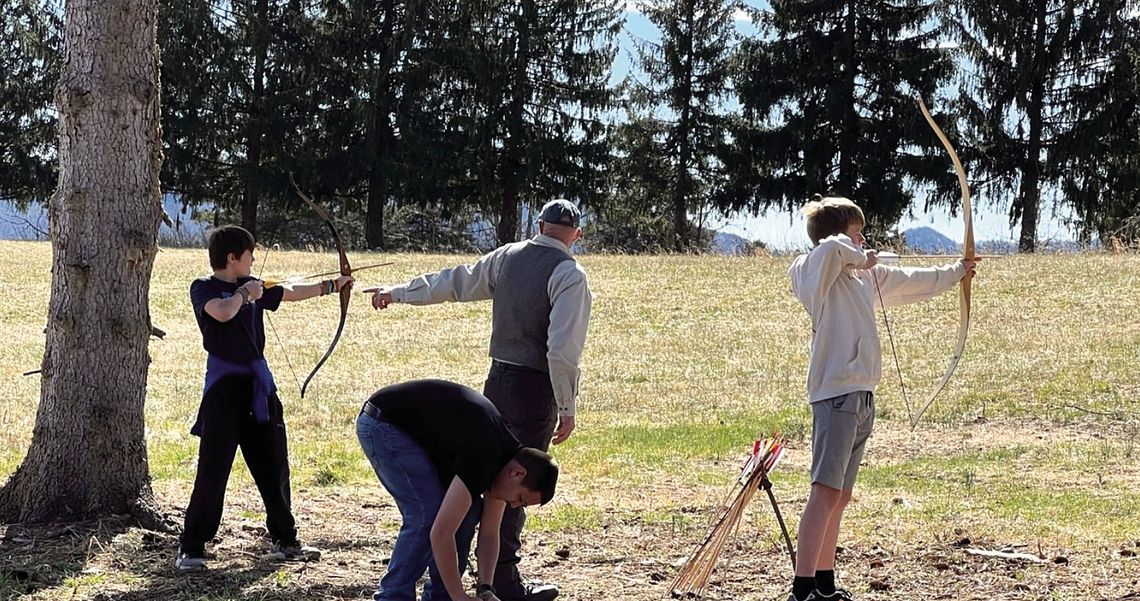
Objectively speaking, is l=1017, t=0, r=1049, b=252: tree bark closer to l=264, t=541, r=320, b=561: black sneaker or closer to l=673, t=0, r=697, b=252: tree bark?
l=673, t=0, r=697, b=252: tree bark

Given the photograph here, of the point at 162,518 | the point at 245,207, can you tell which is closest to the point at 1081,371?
the point at 162,518

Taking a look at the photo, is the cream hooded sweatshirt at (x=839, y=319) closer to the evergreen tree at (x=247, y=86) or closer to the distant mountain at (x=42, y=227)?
the distant mountain at (x=42, y=227)

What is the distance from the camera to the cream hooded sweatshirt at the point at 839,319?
4.90m

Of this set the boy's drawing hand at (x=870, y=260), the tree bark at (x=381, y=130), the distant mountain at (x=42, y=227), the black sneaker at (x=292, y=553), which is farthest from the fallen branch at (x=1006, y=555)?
the tree bark at (x=381, y=130)

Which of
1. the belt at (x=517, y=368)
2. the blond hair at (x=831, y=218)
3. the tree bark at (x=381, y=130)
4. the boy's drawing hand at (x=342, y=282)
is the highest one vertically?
the tree bark at (x=381, y=130)

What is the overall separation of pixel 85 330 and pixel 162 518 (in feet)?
3.24

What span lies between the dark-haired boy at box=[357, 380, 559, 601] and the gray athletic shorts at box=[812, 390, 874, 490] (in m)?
1.17

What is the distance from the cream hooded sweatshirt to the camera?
490cm

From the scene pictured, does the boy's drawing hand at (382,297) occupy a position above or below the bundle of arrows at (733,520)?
above

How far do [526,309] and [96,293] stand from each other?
2308 millimetres

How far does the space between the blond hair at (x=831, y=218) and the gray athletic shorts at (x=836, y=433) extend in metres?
0.63

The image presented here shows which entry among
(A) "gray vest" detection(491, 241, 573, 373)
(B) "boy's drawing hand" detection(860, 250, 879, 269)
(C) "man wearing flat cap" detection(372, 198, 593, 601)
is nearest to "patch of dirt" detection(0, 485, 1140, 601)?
(C) "man wearing flat cap" detection(372, 198, 593, 601)

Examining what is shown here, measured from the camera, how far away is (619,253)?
28.8 m

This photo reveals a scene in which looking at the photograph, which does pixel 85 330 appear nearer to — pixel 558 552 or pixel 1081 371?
pixel 558 552
